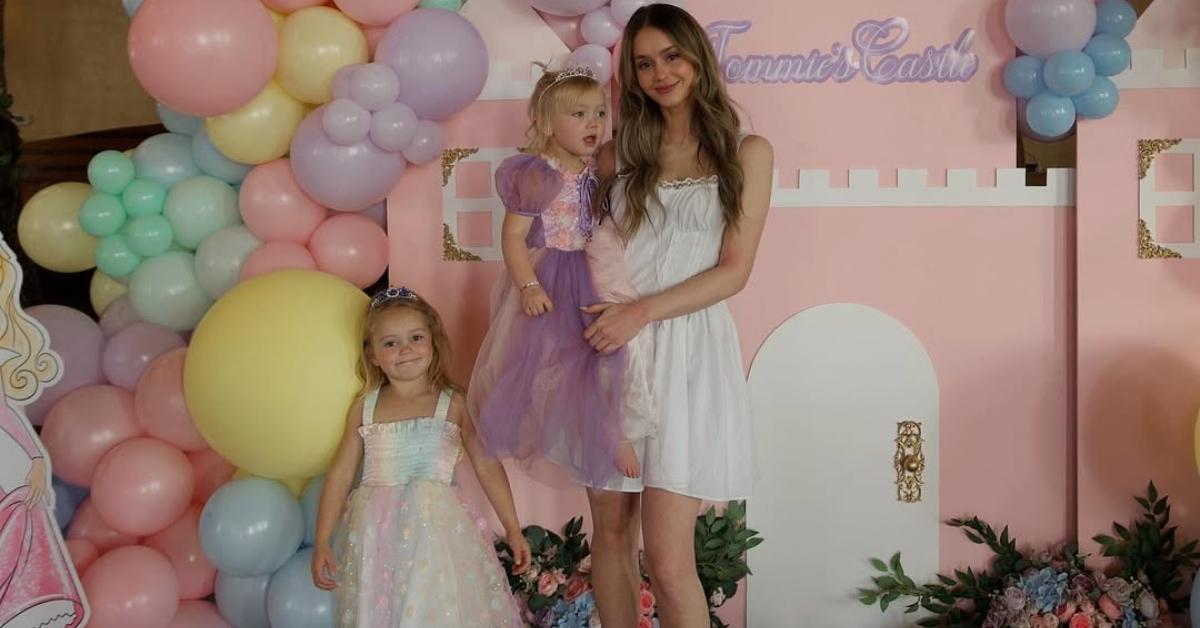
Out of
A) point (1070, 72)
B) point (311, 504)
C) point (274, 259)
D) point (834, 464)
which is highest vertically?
point (1070, 72)

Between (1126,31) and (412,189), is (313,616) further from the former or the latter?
(1126,31)

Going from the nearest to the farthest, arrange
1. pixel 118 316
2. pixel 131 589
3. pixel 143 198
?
pixel 131 589 → pixel 143 198 → pixel 118 316

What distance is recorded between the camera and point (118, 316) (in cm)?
345

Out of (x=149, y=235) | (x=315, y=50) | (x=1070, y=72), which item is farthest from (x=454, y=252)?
(x=1070, y=72)

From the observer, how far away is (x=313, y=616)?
296cm

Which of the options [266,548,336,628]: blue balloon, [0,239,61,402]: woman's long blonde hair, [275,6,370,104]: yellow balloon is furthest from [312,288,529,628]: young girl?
[0,239,61,402]: woman's long blonde hair

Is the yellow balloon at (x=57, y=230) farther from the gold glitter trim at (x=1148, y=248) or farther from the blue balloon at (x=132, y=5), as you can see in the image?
the gold glitter trim at (x=1148, y=248)

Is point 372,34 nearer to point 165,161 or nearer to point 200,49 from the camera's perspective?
point 200,49

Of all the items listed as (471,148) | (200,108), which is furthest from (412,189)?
(200,108)

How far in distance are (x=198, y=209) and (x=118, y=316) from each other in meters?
0.51

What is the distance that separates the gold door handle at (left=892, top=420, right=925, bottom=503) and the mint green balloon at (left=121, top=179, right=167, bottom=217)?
260cm

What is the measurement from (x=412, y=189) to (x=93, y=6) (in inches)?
83.4

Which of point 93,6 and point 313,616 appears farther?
point 93,6

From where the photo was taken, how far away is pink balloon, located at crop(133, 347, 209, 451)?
3072mm
